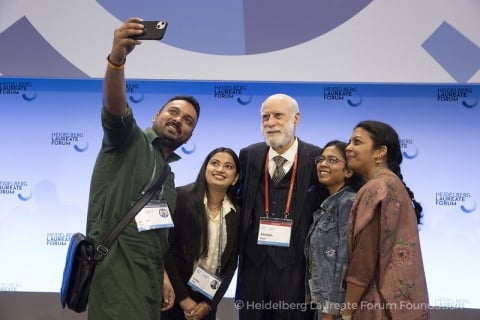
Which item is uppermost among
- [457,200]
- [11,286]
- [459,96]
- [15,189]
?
[459,96]

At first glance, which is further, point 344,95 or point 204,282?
point 344,95

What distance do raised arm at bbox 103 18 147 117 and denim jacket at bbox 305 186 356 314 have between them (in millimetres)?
1189

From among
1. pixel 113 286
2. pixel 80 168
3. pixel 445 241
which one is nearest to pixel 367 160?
pixel 113 286

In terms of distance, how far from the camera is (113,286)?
7.20 feet

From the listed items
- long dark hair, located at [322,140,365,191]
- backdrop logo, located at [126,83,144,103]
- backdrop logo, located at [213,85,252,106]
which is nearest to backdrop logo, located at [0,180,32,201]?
backdrop logo, located at [126,83,144,103]

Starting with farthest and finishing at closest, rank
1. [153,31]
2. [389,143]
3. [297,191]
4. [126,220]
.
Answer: [297,191], [389,143], [126,220], [153,31]

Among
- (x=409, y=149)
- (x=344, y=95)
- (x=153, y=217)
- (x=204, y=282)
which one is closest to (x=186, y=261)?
(x=204, y=282)

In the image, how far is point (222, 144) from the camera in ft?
14.8

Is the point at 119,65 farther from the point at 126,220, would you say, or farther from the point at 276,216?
the point at 276,216

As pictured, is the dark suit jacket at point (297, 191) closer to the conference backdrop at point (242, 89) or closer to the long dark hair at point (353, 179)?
the long dark hair at point (353, 179)

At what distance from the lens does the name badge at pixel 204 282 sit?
9.14ft

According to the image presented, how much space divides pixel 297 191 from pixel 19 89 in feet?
9.21

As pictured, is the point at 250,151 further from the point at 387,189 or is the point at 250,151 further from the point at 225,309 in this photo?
the point at 225,309

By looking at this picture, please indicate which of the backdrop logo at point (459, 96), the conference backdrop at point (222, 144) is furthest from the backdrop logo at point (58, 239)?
the backdrop logo at point (459, 96)
